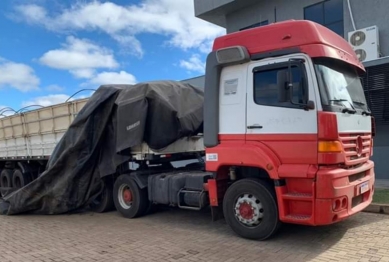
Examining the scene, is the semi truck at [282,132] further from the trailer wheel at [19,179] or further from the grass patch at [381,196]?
the trailer wheel at [19,179]

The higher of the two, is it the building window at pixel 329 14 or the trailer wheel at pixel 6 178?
the building window at pixel 329 14

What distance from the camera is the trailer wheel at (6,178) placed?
13.0 metres

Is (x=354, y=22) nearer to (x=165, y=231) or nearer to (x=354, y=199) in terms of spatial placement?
(x=354, y=199)

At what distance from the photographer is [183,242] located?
5.97 metres

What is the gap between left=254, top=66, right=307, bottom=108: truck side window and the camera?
5125 millimetres

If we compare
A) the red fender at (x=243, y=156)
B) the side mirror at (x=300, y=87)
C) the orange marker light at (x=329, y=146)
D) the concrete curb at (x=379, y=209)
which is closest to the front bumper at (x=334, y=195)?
the orange marker light at (x=329, y=146)

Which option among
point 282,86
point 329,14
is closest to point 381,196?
point 282,86

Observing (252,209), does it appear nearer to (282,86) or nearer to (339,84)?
(282,86)

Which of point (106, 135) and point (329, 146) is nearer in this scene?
point (329, 146)

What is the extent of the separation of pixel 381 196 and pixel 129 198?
18.4 feet

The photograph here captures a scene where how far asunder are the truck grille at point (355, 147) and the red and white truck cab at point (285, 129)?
2 cm

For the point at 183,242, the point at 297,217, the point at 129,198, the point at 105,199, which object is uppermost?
the point at 297,217

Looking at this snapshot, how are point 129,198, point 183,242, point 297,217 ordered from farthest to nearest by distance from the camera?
1. point 129,198
2. point 183,242
3. point 297,217

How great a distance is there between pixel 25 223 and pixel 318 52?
7007 mm
